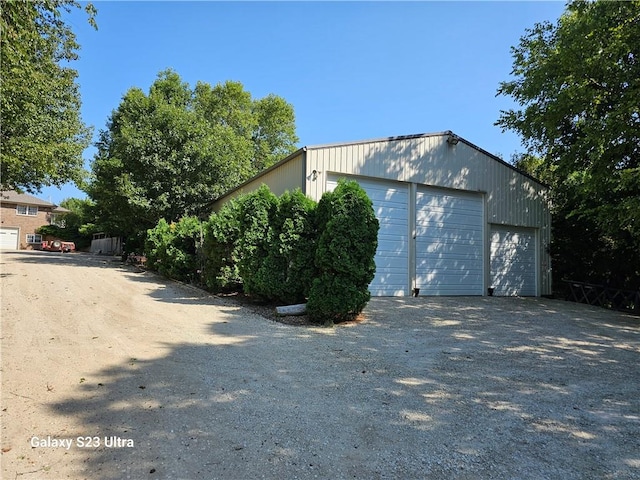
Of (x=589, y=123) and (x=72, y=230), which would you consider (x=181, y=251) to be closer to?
(x=589, y=123)

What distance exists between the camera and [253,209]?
8.14 m

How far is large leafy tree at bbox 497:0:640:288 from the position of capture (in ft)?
29.6

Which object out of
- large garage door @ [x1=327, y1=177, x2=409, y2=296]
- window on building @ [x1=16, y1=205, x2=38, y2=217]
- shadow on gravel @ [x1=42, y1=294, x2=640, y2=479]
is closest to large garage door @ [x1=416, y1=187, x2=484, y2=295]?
large garage door @ [x1=327, y1=177, x2=409, y2=296]

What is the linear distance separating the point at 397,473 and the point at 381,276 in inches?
317

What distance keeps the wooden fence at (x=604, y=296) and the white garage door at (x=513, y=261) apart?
117 cm

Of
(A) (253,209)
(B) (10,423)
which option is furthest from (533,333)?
(B) (10,423)

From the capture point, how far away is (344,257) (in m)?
6.46

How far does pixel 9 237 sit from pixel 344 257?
40292 millimetres

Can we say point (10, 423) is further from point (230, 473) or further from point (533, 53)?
point (533, 53)

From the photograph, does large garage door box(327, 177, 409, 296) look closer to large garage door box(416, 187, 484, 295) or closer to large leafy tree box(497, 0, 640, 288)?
large garage door box(416, 187, 484, 295)

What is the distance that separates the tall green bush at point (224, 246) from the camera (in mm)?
8711

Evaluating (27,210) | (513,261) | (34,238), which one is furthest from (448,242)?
(27,210)

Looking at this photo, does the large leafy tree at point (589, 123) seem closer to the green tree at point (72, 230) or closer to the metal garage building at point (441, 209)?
the metal garage building at point (441, 209)

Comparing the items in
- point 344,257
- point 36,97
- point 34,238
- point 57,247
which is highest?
point 36,97
